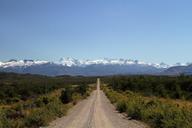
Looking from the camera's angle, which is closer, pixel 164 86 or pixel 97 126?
pixel 97 126

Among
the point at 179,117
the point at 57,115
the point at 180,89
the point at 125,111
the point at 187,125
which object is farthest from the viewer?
the point at 180,89

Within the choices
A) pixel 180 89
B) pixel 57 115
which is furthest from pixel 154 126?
pixel 180 89

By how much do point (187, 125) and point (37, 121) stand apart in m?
13.2

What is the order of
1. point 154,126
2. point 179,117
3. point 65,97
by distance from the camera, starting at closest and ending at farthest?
point 179,117 < point 154,126 < point 65,97

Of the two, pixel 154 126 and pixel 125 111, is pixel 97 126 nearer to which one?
pixel 154 126

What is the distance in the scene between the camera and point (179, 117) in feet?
93.6

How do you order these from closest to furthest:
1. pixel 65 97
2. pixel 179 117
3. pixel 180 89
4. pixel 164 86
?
1. pixel 179 117
2. pixel 65 97
3. pixel 180 89
4. pixel 164 86

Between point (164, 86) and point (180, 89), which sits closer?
point (180, 89)

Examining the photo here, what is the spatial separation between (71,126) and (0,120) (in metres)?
5.39

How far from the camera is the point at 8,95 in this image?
106 m

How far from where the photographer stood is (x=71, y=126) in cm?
3228

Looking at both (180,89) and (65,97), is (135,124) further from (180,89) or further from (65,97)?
(180,89)

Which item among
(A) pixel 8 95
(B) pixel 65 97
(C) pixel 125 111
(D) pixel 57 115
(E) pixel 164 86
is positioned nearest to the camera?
(D) pixel 57 115

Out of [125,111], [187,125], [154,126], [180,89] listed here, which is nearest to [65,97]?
[125,111]
